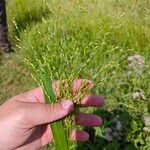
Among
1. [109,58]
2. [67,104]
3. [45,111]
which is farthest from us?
[109,58]

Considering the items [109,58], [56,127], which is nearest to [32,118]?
[56,127]

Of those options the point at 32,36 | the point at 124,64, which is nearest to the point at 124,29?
the point at 124,64

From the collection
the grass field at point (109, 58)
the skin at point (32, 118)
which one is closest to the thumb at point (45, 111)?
the skin at point (32, 118)

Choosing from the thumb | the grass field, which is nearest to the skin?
the thumb

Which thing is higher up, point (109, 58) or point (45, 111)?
point (109, 58)

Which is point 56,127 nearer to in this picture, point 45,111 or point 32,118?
point 45,111

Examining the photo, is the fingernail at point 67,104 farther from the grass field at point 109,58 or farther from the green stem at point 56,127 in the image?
the grass field at point 109,58
